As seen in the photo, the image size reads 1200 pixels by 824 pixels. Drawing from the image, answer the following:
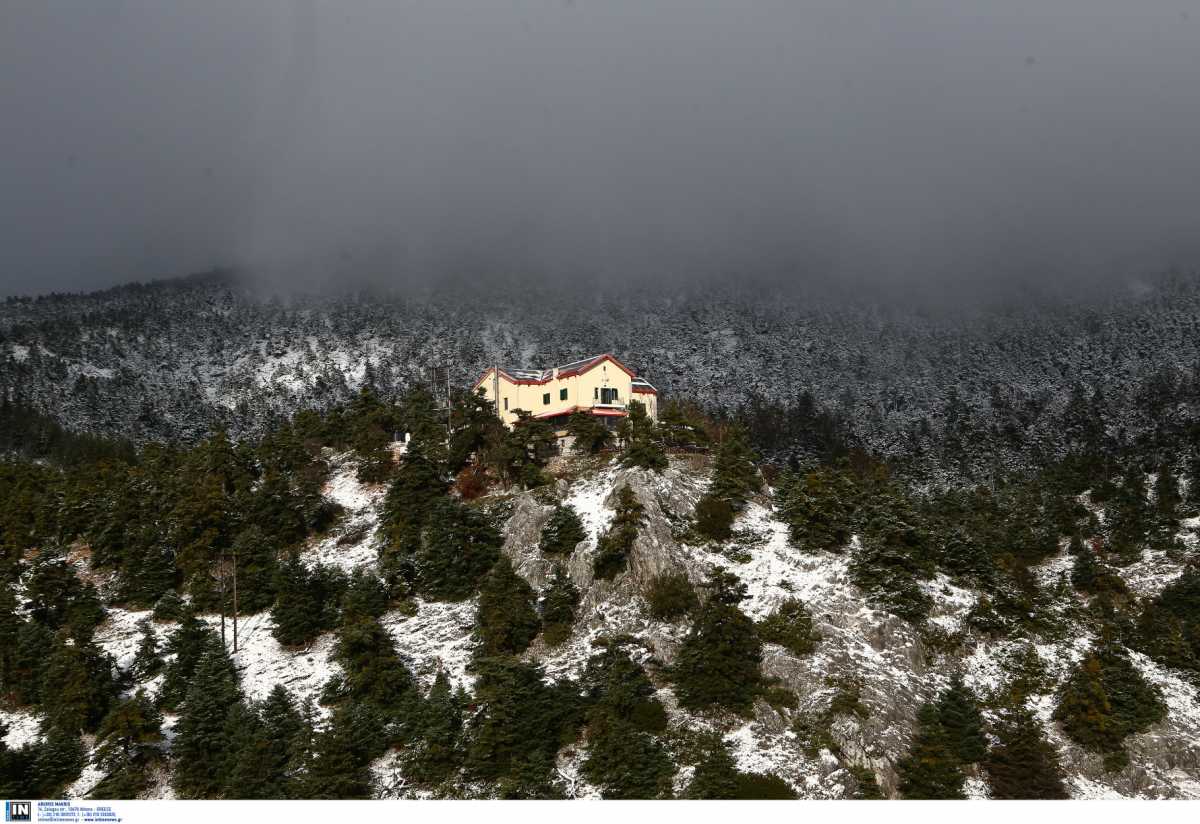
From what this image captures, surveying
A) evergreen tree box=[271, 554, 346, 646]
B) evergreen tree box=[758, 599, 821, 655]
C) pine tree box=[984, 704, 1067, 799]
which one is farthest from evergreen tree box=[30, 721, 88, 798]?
pine tree box=[984, 704, 1067, 799]

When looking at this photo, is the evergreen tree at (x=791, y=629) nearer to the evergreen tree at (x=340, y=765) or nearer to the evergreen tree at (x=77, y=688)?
the evergreen tree at (x=340, y=765)

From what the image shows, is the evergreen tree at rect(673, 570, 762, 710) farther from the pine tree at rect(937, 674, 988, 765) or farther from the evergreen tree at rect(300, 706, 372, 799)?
the evergreen tree at rect(300, 706, 372, 799)

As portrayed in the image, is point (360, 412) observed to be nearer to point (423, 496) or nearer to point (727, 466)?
point (423, 496)

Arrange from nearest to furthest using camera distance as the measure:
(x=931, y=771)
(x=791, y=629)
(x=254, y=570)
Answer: (x=931, y=771) → (x=791, y=629) → (x=254, y=570)

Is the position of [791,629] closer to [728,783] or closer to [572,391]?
[728,783]

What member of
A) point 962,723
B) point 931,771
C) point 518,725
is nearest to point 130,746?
point 518,725
